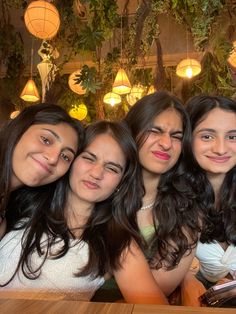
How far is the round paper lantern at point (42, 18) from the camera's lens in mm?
2846

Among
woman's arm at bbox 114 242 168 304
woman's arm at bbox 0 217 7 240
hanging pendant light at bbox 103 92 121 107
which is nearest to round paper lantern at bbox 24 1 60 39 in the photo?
hanging pendant light at bbox 103 92 121 107

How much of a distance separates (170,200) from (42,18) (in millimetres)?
1865

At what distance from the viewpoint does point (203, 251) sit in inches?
74.4

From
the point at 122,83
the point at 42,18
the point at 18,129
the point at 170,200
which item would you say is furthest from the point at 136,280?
the point at 122,83

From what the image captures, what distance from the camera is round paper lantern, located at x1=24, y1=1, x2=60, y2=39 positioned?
2.85m

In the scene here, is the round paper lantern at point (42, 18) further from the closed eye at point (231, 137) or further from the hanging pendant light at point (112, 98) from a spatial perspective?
the closed eye at point (231, 137)

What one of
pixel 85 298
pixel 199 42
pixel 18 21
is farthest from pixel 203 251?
pixel 18 21

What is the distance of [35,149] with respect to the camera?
146 cm

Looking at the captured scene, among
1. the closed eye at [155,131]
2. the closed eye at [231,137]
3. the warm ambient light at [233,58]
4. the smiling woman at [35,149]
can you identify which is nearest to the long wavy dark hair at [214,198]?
the closed eye at [231,137]

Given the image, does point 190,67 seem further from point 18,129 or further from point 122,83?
point 18,129

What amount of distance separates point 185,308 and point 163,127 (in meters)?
1.13

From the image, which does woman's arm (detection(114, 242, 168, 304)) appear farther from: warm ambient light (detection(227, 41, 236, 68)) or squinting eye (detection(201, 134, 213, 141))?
warm ambient light (detection(227, 41, 236, 68))

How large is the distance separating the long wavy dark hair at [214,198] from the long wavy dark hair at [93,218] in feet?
1.37

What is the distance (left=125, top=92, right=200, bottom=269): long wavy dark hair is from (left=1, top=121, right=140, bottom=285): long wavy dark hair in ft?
0.43
